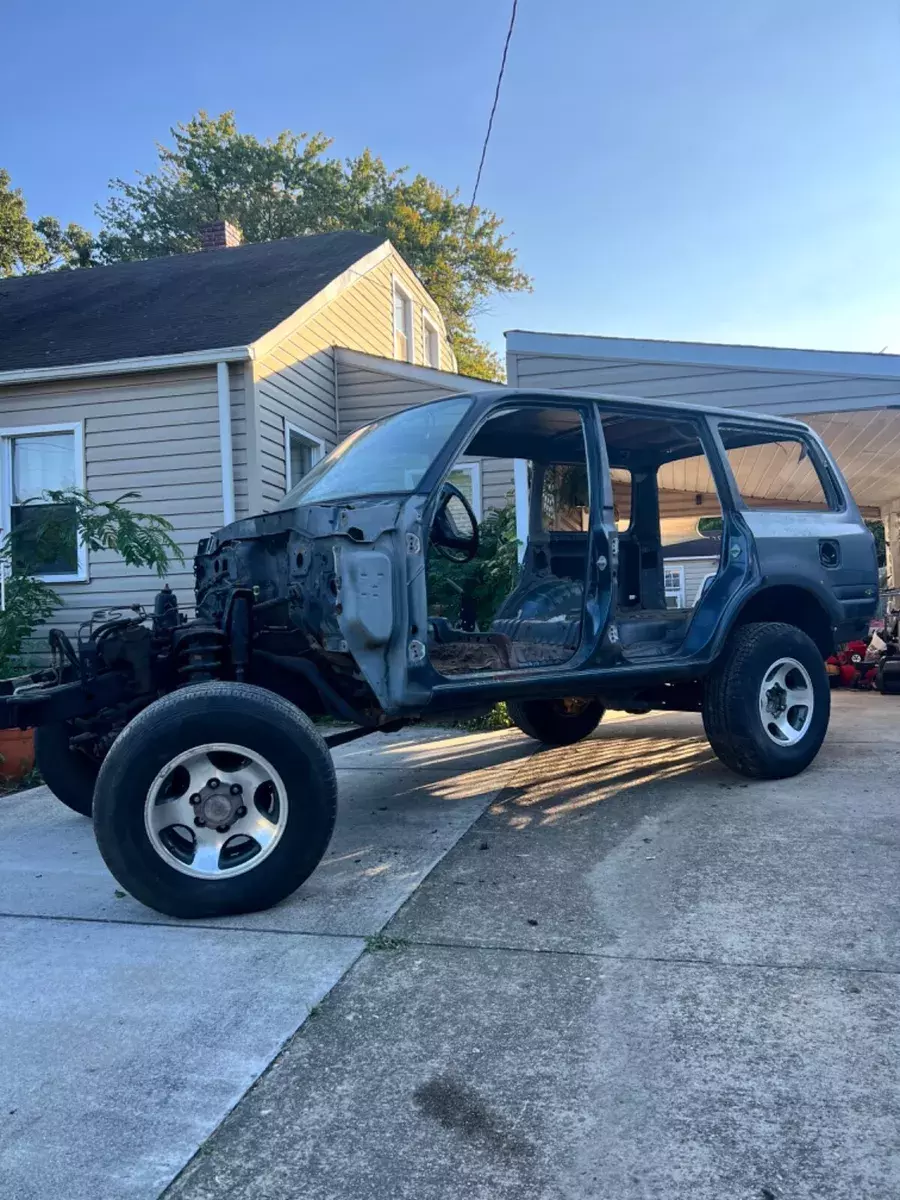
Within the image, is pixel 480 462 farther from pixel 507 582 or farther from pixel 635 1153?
pixel 635 1153

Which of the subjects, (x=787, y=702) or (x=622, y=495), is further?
(x=622, y=495)

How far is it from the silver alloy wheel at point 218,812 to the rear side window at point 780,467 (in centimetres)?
334

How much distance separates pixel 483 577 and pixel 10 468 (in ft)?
18.4

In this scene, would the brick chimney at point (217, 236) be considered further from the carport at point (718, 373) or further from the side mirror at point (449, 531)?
the side mirror at point (449, 531)

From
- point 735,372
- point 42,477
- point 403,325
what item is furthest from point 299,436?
point 403,325

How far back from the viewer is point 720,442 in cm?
531

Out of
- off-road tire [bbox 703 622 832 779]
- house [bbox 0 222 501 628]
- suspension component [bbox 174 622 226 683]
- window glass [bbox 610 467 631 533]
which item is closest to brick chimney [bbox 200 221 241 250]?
house [bbox 0 222 501 628]

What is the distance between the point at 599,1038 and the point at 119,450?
8.83m

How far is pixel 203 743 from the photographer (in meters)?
3.27

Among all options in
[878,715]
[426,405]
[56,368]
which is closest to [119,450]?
[56,368]

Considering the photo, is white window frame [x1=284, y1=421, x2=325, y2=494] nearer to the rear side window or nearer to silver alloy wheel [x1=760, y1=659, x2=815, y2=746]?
the rear side window

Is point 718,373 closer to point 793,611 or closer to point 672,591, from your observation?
point 672,591

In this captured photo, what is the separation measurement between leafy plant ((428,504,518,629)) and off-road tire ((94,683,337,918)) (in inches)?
115

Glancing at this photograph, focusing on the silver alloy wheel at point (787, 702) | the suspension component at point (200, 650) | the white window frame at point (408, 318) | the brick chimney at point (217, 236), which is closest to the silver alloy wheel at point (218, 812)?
the suspension component at point (200, 650)
